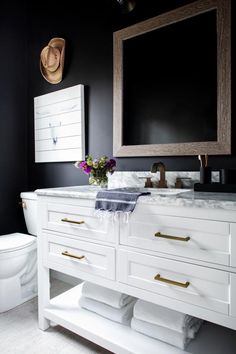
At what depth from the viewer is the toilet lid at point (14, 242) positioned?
6.13ft

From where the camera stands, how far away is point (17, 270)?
1.93 meters

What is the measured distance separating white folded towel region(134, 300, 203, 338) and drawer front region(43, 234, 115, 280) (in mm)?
260

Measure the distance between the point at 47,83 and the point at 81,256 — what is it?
1.76 m

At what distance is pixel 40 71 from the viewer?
8.29ft

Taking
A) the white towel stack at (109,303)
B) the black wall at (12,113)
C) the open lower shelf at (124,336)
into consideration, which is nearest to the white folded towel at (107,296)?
the white towel stack at (109,303)

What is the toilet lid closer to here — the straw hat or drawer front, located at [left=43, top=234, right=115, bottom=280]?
drawer front, located at [left=43, top=234, right=115, bottom=280]

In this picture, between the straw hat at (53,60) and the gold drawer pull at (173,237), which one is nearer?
the gold drawer pull at (173,237)

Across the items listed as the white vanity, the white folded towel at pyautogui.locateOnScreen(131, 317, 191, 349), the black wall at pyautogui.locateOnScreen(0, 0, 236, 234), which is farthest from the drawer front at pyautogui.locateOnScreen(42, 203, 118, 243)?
the black wall at pyautogui.locateOnScreen(0, 0, 236, 234)

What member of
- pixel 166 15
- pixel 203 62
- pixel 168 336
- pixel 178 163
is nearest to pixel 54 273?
pixel 168 336

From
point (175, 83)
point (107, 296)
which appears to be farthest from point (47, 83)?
point (107, 296)

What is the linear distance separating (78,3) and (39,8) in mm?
604

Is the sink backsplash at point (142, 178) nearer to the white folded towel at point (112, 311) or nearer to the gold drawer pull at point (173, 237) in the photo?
the gold drawer pull at point (173, 237)

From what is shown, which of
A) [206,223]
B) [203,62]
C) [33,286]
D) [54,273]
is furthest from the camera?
[54,273]

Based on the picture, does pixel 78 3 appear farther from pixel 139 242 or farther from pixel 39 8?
pixel 139 242
